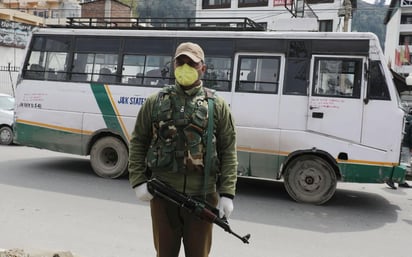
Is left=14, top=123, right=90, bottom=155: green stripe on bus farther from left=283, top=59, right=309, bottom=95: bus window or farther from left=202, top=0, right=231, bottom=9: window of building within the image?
left=202, top=0, right=231, bottom=9: window of building

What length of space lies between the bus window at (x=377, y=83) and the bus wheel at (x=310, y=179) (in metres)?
1.33

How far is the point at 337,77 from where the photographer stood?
22.0ft

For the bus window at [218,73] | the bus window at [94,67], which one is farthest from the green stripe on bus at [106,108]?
the bus window at [218,73]

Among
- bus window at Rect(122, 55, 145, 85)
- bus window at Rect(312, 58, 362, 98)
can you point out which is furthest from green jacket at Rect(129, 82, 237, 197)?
bus window at Rect(122, 55, 145, 85)

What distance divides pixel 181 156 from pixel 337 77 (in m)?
4.84

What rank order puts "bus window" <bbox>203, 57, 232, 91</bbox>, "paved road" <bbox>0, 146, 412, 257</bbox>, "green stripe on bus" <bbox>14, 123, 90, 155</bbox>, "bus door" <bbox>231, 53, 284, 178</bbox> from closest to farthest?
1. "paved road" <bbox>0, 146, 412, 257</bbox>
2. "bus door" <bbox>231, 53, 284, 178</bbox>
3. "bus window" <bbox>203, 57, 232, 91</bbox>
4. "green stripe on bus" <bbox>14, 123, 90, 155</bbox>

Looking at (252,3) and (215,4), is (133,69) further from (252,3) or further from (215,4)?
(215,4)

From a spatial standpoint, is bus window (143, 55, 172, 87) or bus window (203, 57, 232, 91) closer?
bus window (203, 57, 232, 91)

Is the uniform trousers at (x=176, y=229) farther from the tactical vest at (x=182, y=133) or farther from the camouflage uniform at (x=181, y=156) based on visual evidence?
the tactical vest at (x=182, y=133)

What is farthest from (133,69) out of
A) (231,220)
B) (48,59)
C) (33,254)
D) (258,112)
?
(33,254)

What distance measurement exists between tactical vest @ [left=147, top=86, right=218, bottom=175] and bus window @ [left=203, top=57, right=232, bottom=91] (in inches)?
186

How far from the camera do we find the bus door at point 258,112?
695 cm

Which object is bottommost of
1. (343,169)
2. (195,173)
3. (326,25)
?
(343,169)

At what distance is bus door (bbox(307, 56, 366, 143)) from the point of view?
6.56 meters
